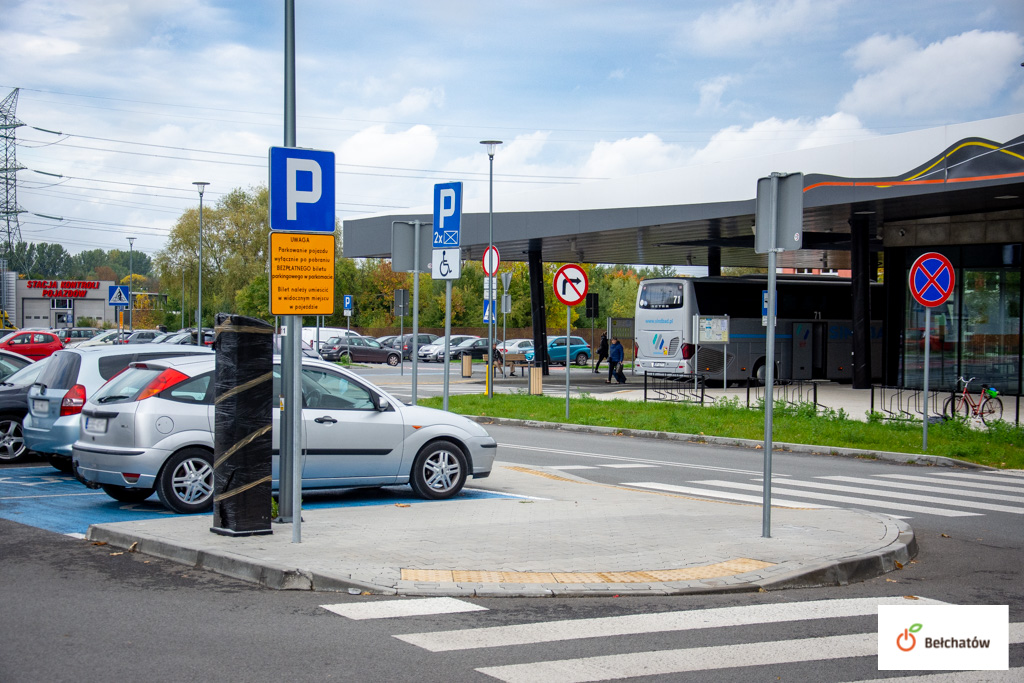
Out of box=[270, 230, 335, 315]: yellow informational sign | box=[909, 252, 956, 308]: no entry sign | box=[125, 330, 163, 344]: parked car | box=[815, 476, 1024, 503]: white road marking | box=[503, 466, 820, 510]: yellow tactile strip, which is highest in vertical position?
box=[909, 252, 956, 308]: no entry sign

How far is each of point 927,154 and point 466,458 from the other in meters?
18.4

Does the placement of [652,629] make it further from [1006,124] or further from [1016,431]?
[1006,124]

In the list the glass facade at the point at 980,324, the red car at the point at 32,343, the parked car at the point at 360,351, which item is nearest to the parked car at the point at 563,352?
the parked car at the point at 360,351

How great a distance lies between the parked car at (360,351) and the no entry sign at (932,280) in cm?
3993

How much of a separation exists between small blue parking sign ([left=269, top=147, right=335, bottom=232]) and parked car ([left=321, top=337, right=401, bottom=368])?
4684 cm

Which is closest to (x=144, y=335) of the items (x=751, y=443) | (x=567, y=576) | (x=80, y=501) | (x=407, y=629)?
(x=751, y=443)

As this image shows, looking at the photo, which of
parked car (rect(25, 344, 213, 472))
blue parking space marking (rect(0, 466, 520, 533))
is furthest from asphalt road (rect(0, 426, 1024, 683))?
parked car (rect(25, 344, 213, 472))

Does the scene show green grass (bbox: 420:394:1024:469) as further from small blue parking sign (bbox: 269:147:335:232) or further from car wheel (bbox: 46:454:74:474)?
small blue parking sign (bbox: 269:147:335:232)

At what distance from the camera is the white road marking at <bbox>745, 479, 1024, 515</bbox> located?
38.1 ft

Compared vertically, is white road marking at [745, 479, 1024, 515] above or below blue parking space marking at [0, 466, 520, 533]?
below

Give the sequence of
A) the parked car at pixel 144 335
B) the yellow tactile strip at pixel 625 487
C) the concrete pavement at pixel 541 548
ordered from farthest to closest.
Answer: the parked car at pixel 144 335
the yellow tactile strip at pixel 625 487
the concrete pavement at pixel 541 548

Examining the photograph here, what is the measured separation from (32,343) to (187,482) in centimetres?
3118

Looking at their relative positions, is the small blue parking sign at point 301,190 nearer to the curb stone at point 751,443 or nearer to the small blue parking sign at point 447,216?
the small blue parking sign at point 447,216

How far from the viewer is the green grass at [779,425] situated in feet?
56.5
